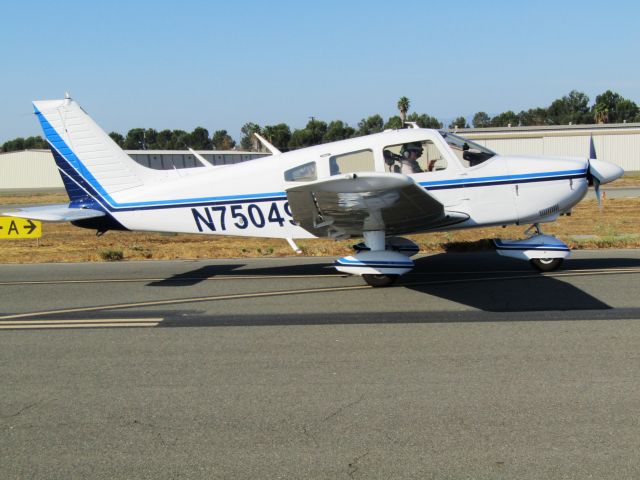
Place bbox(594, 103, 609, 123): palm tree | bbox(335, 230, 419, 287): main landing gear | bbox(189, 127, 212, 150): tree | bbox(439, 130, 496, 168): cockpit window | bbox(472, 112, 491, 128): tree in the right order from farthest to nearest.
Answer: bbox(472, 112, 491, 128): tree → bbox(189, 127, 212, 150): tree → bbox(594, 103, 609, 123): palm tree → bbox(439, 130, 496, 168): cockpit window → bbox(335, 230, 419, 287): main landing gear

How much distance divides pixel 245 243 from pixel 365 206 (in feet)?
26.0

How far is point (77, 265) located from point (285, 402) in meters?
9.36

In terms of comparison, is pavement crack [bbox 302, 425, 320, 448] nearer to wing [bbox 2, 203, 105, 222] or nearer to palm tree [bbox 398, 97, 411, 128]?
wing [bbox 2, 203, 105, 222]

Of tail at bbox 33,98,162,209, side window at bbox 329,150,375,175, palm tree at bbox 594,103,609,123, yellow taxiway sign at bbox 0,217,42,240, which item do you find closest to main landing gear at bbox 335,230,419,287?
side window at bbox 329,150,375,175

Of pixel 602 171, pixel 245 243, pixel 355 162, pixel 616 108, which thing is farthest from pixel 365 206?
pixel 616 108

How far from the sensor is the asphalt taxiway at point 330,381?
12.1ft

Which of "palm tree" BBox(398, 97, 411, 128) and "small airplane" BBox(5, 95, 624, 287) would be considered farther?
"palm tree" BBox(398, 97, 411, 128)

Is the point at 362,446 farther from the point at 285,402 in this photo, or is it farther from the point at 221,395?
the point at 221,395

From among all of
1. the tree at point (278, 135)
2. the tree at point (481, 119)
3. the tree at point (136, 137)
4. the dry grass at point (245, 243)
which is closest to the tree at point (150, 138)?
the tree at point (136, 137)

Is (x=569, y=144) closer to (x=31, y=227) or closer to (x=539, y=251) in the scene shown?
(x=31, y=227)

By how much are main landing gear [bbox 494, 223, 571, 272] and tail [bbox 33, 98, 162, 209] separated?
5868 mm

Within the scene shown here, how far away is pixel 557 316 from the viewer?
6.81 metres

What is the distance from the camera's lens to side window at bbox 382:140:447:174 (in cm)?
925

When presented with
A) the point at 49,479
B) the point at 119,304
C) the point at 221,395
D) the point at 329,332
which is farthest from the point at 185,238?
the point at 49,479
